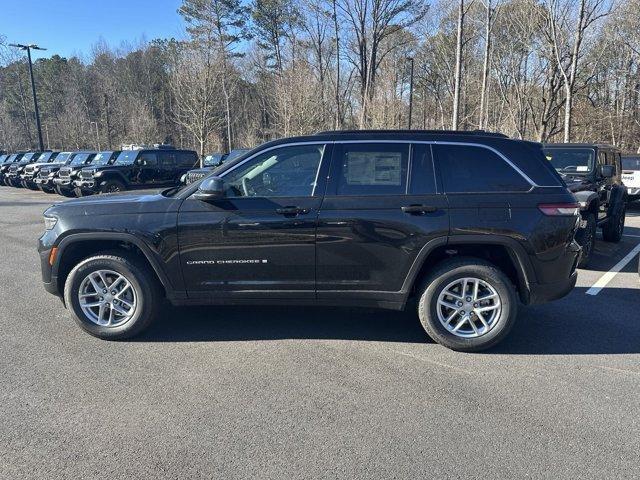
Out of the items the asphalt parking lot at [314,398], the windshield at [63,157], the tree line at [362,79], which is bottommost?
the asphalt parking lot at [314,398]

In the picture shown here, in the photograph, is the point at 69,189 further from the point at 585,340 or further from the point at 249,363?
the point at 585,340

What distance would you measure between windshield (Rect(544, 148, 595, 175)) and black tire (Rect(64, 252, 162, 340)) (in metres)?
7.44

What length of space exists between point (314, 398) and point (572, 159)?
25.5 ft

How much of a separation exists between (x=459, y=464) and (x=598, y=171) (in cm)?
784

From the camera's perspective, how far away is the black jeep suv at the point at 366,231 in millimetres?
3963

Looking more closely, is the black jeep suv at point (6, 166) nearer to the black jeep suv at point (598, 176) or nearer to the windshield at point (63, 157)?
the windshield at point (63, 157)

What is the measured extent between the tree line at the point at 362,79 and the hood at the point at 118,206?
15125 millimetres

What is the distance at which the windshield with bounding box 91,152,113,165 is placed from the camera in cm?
1900

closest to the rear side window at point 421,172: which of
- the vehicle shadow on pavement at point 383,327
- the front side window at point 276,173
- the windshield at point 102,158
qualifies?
the front side window at point 276,173

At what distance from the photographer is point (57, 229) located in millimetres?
4277

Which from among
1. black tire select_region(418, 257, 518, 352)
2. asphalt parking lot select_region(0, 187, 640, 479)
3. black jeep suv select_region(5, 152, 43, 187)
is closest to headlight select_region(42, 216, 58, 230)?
asphalt parking lot select_region(0, 187, 640, 479)

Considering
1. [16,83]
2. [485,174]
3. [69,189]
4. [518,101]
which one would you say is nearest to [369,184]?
[485,174]

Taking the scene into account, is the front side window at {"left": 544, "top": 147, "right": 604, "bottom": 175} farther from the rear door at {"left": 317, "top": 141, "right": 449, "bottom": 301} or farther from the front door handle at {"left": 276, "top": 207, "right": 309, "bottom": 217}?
the front door handle at {"left": 276, "top": 207, "right": 309, "bottom": 217}

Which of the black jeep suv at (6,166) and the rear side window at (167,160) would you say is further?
the black jeep suv at (6,166)
